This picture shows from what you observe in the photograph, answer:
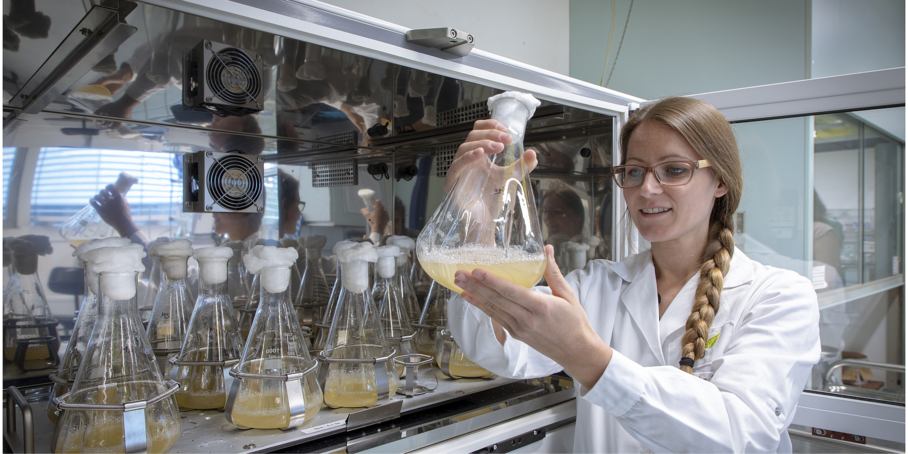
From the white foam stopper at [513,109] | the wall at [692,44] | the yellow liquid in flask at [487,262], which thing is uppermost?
the wall at [692,44]

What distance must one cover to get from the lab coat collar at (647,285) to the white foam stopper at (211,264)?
2.75ft

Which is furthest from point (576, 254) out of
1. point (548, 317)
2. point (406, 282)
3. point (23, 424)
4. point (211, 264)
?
point (23, 424)

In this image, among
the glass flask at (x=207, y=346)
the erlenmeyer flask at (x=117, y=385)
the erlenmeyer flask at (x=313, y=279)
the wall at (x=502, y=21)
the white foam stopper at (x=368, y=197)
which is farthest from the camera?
the wall at (x=502, y=21)

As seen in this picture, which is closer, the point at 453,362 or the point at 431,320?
the point at 453,362

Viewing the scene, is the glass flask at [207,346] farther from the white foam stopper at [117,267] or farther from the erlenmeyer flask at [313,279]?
the erlenmeyer flask at [313,279]

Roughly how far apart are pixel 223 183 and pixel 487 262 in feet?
3.17

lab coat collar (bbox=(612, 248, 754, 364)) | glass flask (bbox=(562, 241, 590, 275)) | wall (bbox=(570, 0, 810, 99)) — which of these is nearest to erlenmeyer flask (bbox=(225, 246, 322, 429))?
lab coat collar (bbox=(612, 248, 754, 364))

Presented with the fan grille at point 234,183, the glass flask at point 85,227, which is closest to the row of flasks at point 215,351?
the glass flask at point 85,227

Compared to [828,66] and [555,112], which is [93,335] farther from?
[828,66]

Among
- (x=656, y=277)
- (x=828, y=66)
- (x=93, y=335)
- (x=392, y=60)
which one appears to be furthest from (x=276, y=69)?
(x=828, y=66)

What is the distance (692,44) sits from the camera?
2373 mm

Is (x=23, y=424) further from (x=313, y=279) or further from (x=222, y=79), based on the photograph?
(x=313, y=279)

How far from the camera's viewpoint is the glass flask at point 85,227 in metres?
1.20

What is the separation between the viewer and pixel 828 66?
2.12 meters
